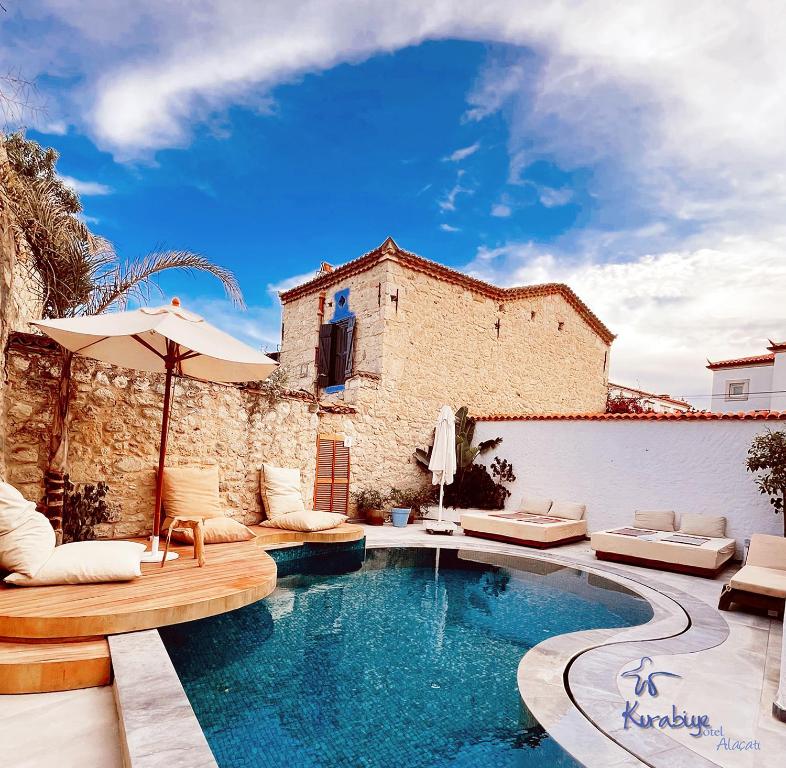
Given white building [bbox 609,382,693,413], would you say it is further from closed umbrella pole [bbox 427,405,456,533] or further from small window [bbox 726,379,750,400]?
closed umbrella pole [bbox 427,405,456,533]

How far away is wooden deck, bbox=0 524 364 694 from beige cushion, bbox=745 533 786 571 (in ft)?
21.2

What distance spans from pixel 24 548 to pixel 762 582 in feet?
24.9

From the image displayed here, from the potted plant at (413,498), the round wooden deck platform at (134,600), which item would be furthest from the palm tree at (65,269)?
the potted plant at (413,498)

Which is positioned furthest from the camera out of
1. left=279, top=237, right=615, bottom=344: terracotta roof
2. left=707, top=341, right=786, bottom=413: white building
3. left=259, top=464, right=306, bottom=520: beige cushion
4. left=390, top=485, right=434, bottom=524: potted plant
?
left=707, top=341, right=786, bottom=413: white building

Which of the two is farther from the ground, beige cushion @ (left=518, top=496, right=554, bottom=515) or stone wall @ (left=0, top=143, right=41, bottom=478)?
stone wall @ (left=0, top=143, right=41, bottom=478)

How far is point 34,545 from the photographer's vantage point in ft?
12.9

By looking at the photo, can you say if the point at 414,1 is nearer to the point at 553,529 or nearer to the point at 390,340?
the point at 390,340

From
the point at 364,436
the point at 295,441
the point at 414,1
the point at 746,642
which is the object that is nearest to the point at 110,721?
the point at 746,642

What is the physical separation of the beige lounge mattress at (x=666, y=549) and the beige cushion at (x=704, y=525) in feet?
1.02

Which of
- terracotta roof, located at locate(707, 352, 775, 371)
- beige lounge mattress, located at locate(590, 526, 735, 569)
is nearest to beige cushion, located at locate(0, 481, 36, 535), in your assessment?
beige lounge mattress, located at locate(590, 526, 735, 569)

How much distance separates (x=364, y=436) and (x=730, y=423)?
764cm

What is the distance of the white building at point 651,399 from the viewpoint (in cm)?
2256

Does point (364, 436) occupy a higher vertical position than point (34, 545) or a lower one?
higher

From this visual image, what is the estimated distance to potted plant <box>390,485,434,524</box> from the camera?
12047mm
